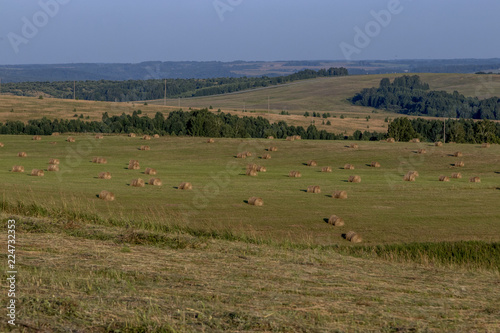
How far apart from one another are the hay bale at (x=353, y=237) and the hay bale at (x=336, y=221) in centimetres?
213

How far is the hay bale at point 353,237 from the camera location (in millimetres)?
25328

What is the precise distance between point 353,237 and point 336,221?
2664 millimetres

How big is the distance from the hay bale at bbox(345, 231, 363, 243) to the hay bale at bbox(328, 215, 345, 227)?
83.9 inches

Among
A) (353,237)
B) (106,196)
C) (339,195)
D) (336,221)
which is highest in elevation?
(106,196)

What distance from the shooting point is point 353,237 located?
83.4ft

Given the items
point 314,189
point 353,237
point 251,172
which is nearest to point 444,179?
point 314,189

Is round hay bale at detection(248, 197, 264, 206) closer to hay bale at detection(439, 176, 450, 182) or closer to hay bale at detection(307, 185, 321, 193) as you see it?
hay bale at detection(307, 185, 321, 193)

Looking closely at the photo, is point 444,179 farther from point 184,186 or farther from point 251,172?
point 184,186

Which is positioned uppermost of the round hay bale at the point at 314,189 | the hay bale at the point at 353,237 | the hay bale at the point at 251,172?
the round hay bale at the point at 314,189

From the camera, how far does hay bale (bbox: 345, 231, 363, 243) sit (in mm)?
25328

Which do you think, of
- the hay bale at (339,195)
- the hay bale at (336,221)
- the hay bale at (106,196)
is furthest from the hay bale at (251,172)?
the hay bale at (336,221)

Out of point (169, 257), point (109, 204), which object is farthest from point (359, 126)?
point (169, 257)

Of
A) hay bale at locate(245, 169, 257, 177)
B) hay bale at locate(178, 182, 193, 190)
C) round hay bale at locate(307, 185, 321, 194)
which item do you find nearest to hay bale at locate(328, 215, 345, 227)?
round hay bale at locate(307, 185, 321, 194)

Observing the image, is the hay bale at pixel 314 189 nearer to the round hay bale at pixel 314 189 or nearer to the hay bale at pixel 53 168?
the round hay bale at pixel 314 189
